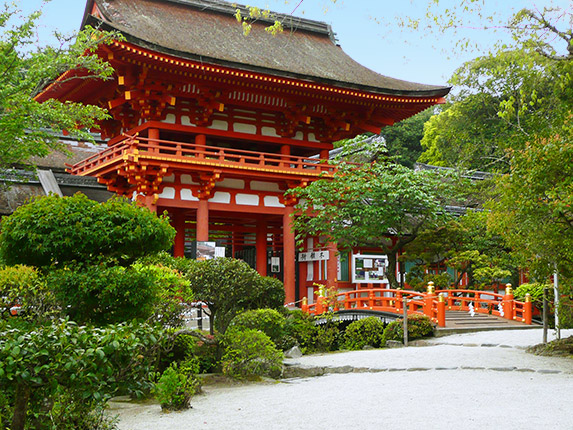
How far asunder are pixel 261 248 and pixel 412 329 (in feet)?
24.2

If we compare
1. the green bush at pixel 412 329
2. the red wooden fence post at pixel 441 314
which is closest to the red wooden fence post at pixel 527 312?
the red wooden fence post at pixel 441 314

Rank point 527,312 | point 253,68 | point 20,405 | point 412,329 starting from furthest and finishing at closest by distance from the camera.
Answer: point 527,312 → point 253,68 → point 412,329 → point 20,405

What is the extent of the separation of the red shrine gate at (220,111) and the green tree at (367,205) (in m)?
0.77

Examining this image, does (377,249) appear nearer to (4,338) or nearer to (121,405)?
(121,405)

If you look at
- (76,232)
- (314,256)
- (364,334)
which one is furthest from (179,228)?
(76,232)

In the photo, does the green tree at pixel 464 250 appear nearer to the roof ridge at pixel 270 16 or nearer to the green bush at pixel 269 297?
the roof ridge at pixel 270 16

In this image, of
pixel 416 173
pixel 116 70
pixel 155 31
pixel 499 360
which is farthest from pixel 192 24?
pixel 499 360

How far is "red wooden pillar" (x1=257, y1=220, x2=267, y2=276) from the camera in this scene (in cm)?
2164

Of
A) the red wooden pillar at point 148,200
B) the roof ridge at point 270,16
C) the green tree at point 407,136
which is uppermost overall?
the green tree at point 407,136

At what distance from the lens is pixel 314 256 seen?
21.5m

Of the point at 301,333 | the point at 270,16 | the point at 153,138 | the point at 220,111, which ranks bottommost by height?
the point at 301,333

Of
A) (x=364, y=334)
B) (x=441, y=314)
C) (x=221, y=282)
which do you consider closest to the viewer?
(x=221, y=282)

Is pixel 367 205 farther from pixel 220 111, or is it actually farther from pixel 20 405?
pixel 20 405

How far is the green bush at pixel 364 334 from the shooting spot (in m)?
15.6
